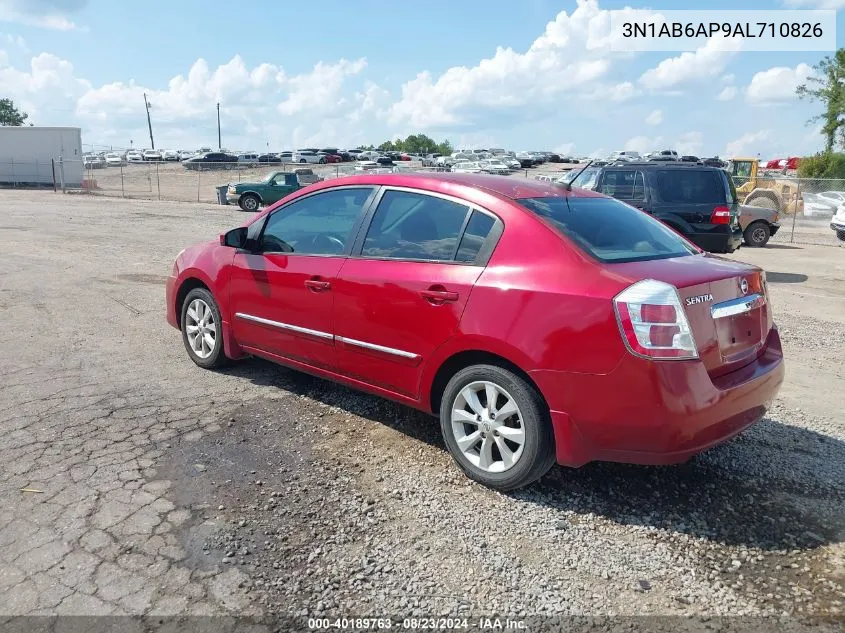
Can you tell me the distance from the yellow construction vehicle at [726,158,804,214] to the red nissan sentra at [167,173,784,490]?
16815 mm

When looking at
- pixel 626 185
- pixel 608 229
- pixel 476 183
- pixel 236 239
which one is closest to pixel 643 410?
pixel 608 229

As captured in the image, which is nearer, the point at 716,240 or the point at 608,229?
the point at 608,229

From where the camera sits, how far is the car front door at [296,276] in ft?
14.9

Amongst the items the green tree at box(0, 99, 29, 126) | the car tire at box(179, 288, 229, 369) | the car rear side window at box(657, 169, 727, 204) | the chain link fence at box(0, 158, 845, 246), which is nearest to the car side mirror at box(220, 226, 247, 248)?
the car tire at box(179, 288, 229, 369)

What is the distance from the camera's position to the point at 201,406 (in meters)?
4.88

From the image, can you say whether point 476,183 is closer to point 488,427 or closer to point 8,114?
point 488,427

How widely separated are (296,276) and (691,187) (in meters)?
8.73

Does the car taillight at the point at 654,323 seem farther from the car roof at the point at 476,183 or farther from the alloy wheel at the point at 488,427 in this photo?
the car roof at the point at 476,183

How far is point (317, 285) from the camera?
14.8ft

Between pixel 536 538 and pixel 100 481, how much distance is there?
91.0 inches

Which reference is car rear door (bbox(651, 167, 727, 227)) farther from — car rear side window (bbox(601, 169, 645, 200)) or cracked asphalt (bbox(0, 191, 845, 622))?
cracked asphalt (bbox(0, 191, 845, 622))

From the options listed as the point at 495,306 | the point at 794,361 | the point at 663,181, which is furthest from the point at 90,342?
the point at 663,181

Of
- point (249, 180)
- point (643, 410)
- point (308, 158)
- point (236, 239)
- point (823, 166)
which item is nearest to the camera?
point (643, 410)

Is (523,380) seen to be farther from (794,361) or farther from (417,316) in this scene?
(794,361)
